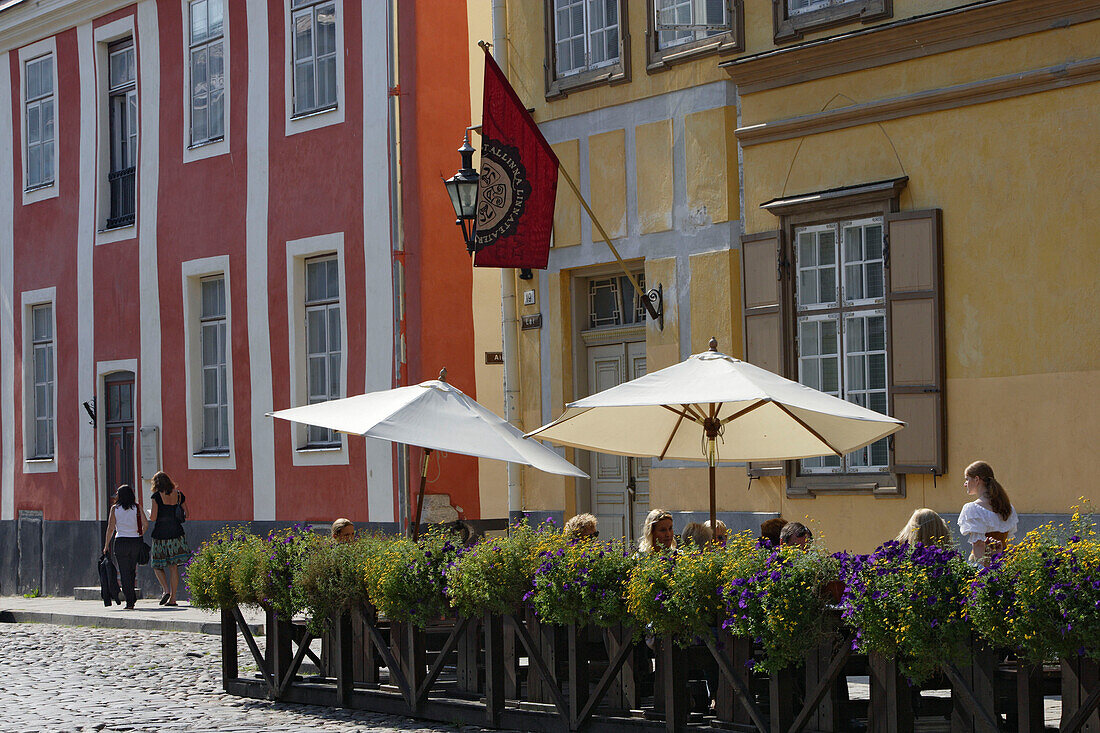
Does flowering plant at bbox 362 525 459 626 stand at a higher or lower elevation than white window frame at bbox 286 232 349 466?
lower

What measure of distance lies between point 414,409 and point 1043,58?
5221 mm

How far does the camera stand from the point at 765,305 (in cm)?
1345

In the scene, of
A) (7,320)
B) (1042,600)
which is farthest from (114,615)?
(1042,600)

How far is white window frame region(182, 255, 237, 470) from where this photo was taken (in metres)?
20.4

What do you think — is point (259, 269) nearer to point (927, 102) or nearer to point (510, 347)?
point (510, 347)

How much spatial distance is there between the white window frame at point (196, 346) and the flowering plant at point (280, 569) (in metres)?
9.36

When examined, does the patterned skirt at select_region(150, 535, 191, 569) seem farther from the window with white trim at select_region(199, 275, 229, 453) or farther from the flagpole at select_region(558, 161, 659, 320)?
the flagpole at select_region(558, 161, 659, 320)

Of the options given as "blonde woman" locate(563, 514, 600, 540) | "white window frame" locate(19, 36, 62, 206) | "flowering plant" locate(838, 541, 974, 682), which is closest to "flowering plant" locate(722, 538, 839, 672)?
"flowering plant" locate(838, 541, 974, 682)

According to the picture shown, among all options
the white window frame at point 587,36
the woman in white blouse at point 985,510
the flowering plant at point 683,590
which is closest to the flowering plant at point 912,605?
the flowering plant at point 683,590

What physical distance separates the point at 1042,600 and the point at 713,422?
375 centimetres

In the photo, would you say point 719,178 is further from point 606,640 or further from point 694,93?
point 606,640

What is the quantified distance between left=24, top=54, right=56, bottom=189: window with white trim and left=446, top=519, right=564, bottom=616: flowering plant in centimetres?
1594

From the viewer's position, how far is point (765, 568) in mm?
8000

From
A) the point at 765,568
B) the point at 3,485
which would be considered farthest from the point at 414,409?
Result: the point at 3,485
